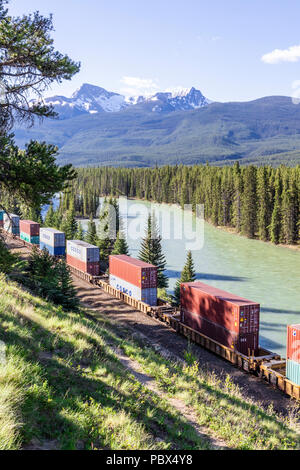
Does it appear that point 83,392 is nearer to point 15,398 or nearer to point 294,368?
point 15,398

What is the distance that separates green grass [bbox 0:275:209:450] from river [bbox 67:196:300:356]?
77.5ft

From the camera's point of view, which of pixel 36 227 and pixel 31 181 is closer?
pixel 31 181

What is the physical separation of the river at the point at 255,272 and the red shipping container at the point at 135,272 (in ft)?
36.3

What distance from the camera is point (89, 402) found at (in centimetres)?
961

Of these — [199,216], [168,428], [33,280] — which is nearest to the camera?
[168,428]

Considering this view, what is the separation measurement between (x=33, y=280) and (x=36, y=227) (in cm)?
3689

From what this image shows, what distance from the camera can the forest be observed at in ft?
265

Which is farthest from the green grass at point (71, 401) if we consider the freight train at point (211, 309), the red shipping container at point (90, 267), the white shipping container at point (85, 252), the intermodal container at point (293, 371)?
the red shipping container at point (90, 267)

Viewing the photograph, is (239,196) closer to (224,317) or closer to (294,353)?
(224,317)

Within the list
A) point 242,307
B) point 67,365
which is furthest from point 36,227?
point 67,365

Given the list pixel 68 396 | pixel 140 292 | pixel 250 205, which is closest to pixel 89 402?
pixel 68 396

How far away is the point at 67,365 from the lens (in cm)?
1113

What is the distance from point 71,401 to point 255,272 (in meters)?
53.0

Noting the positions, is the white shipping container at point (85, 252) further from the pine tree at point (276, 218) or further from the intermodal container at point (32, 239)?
the pine tree at point (276, 218)
